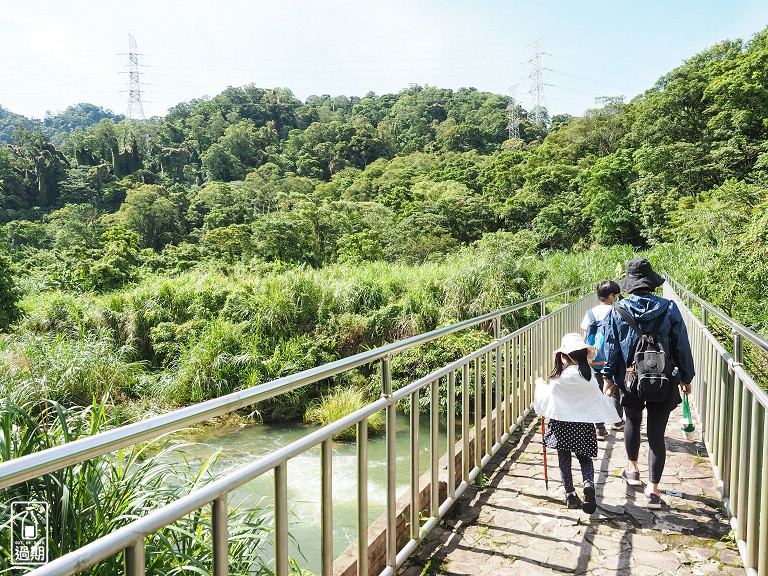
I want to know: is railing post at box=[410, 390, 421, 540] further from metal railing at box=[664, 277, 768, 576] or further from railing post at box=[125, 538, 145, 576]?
railing post at box=[125, 538, 145, 576]

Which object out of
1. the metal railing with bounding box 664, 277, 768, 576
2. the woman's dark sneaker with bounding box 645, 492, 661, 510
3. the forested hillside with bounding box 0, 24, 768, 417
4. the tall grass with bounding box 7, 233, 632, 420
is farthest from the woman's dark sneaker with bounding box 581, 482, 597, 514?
the tall grass with bounding box 7, 233, 632, 420

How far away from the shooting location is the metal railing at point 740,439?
223 cm

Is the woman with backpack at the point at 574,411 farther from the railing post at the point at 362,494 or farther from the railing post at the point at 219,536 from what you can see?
the railing post at the point at 219,536

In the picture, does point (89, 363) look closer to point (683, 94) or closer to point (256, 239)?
point (256, 239)

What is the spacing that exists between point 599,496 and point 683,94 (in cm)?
3501

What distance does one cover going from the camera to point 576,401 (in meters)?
3.33

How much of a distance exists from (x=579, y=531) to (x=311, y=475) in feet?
20.5

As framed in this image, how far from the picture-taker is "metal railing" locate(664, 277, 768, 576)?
223 centimetres

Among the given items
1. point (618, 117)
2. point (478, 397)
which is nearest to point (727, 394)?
point (478, 397)

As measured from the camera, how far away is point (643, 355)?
3.29 meters

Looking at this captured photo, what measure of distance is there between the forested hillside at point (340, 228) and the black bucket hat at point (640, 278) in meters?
4.00

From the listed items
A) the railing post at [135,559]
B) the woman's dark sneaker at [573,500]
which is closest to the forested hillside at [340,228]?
the railing post at [135,559]

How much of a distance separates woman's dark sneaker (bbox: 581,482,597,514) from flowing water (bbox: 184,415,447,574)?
2433 mm

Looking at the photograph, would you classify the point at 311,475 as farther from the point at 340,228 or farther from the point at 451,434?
the point at 340,228
